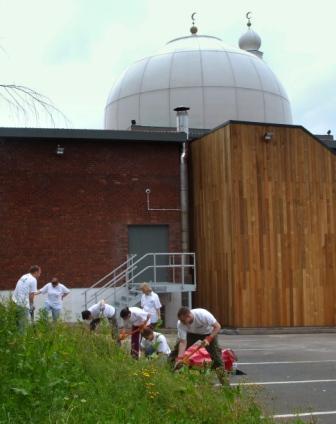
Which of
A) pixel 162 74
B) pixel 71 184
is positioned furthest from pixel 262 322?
pixel 162 74

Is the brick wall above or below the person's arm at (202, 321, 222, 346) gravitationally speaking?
above

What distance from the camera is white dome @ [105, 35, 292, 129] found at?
31.1m

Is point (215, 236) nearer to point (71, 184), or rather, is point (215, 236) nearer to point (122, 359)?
point (71, 184)

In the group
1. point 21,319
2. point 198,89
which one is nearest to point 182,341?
point 21,319

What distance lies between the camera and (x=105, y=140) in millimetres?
24094

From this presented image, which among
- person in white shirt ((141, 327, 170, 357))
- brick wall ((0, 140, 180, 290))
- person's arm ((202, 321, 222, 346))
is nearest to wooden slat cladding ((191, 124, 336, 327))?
brick wall ((0, 140, 180, 290))

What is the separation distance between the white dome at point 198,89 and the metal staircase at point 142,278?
27.4 ft

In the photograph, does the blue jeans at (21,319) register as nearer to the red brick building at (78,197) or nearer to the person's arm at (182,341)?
the person's arm at (182,341)

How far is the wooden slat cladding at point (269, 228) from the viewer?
72.2 feet

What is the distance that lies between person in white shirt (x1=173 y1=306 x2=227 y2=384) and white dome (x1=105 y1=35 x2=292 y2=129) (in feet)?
69.2

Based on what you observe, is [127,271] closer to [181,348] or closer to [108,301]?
[108,301]

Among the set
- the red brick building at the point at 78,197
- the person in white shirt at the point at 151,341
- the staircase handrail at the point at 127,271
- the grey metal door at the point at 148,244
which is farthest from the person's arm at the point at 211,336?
the grey metal door at the point at 148,244

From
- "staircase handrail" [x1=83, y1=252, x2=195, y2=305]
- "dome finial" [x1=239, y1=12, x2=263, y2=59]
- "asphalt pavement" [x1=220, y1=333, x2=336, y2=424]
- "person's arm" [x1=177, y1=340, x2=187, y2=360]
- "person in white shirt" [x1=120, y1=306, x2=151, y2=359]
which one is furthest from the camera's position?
"dome finial" [x1=239, y1=12, x2=263, y2=59]

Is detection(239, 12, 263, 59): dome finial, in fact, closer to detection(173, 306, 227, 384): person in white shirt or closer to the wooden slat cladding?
the wooden slat cladding
